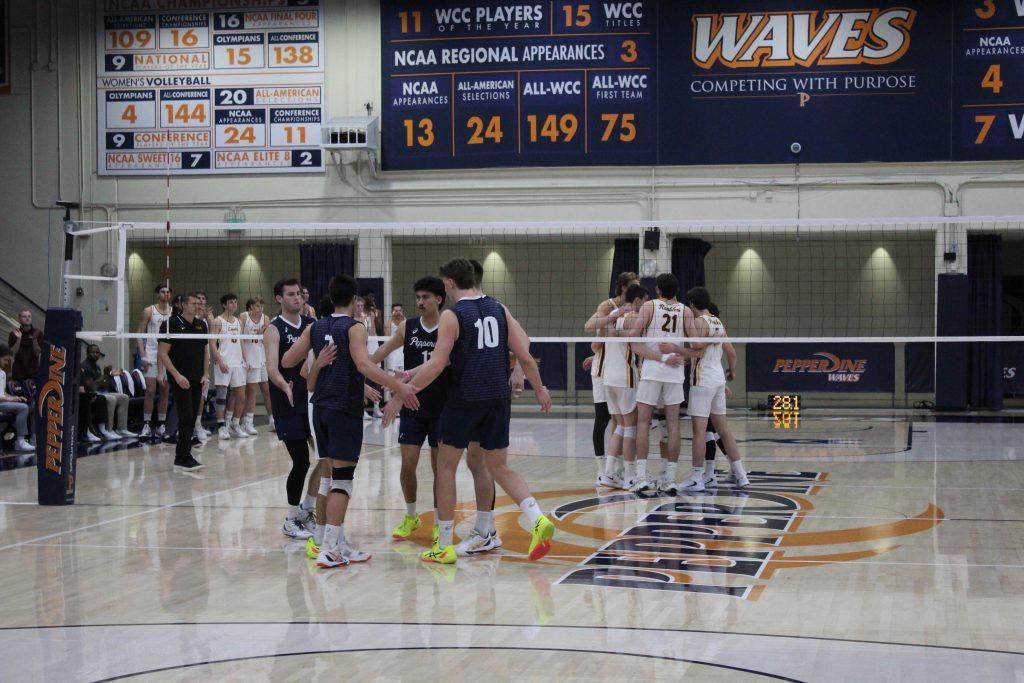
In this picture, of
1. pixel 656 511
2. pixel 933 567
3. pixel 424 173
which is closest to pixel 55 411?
pixel 656 511

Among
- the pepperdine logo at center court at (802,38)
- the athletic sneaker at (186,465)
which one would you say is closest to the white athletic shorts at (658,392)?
the athletic sneaker at (186,465)

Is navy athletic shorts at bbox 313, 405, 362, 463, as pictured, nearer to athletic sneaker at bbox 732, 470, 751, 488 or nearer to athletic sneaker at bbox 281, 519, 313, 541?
athletic sneaker at bbox 281, 519, 313, 541

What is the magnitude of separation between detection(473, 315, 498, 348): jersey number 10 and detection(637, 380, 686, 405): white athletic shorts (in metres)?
2.73

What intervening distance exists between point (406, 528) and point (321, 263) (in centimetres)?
1225

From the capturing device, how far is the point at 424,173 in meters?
18.7

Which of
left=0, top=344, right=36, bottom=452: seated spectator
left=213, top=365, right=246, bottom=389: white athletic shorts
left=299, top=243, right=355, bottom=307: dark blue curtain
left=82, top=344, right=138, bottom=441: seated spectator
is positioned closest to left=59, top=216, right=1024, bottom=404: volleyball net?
left=299, top=243, right=355, bottom=307: dark blue curtain

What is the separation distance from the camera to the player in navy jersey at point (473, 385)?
20.4 ft

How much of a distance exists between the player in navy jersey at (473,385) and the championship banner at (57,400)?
137 inches

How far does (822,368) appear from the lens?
18875 mm

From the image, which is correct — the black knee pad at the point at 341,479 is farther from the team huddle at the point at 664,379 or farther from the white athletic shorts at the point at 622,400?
the white athletic shorts at the point at 622,400

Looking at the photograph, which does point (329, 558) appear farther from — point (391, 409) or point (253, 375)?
point (253, 375)

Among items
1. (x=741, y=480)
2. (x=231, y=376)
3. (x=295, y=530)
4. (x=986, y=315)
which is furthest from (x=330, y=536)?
(x=986, y=315)

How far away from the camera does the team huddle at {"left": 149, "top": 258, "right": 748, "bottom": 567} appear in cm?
625

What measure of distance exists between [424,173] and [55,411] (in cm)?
1098
